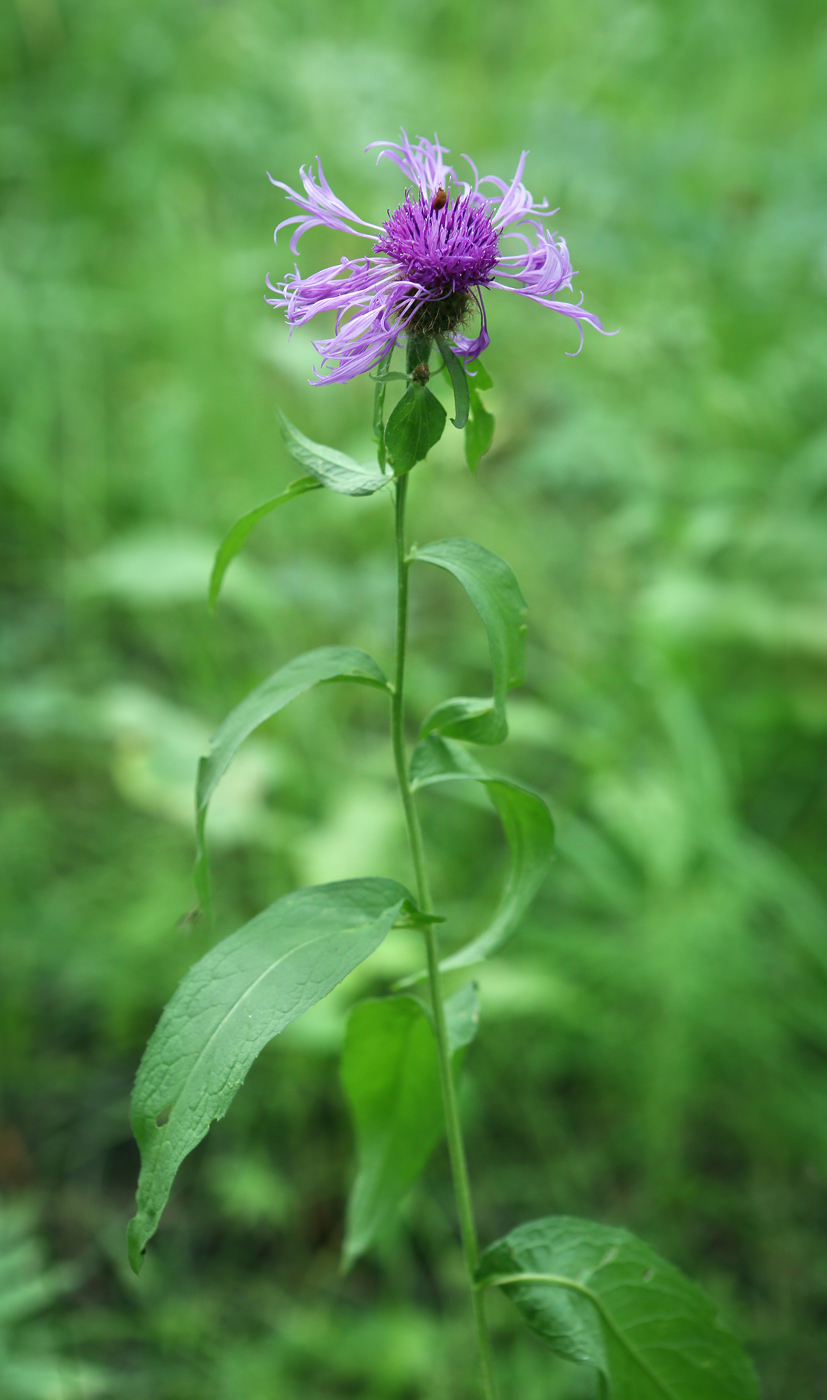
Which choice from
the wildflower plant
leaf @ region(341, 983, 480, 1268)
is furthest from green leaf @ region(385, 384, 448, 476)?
leaf @ region(341, 983, 480, 1268)

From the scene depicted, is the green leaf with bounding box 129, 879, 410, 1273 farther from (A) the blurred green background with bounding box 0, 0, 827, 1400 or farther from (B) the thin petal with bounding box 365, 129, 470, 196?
(A) the blurred green background with bounding box 0, 0, 827, 1400

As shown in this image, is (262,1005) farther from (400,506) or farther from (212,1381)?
(212,1381)

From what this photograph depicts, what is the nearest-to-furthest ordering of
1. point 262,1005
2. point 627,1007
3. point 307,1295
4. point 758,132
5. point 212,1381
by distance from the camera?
point 262,1005
point 212,1381
point 307,1295
point 627,1007
point 758,132

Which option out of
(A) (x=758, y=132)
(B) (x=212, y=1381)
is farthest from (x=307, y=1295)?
(A) (x=758, y=132)

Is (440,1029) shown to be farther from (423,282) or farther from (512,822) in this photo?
(423,282)

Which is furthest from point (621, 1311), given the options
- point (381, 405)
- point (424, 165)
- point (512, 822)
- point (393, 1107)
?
point (424, 165)

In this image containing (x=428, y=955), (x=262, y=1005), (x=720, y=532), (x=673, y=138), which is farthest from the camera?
(x=673, y=138)

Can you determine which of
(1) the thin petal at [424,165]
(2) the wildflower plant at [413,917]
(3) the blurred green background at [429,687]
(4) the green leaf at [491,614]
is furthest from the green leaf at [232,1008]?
(3) the blurred green background at [429,687]
